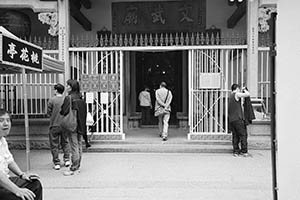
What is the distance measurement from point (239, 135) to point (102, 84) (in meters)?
3.80

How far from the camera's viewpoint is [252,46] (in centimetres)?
912

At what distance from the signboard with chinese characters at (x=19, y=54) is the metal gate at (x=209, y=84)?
4.22 meters

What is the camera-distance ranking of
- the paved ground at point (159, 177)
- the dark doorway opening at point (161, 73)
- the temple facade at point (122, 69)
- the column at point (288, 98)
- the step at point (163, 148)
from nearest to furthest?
1. the column at point (288, 98)
2. the paved ground at point (159, 177)
3. the step at point (163, 148)
4. the temple facade at point (122, 69)
5. the dark doorway opening at point (161, 73)

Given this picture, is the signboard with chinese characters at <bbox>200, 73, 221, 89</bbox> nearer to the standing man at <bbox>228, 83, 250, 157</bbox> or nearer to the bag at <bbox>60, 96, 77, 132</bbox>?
the standing man at <bbox>228, 83, 250, 157</bbox>

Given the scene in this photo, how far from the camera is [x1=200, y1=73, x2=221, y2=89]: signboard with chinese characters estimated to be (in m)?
9.33

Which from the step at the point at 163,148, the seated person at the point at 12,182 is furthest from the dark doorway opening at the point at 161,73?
the seated person at the point at 12,182

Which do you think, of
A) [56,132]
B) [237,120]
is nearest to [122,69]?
[56,132]

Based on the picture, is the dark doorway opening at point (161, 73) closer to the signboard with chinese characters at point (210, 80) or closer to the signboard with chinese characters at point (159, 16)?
the signboard with chinese characters at point (159, 16)

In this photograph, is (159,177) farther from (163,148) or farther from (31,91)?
(31,91)

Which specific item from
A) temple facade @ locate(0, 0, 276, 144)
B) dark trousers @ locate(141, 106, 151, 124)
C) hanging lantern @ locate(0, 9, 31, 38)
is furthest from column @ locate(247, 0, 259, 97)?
hanging lantern @ locate(0, 9, 31, 38)

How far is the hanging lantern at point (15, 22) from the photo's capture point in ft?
33.4

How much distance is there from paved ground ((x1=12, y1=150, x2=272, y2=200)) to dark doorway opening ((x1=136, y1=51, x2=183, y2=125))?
4760mm

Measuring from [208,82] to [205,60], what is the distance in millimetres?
618

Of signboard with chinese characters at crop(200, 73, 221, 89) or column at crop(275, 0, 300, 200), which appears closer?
column at crop(275, 0, 300, 200)
